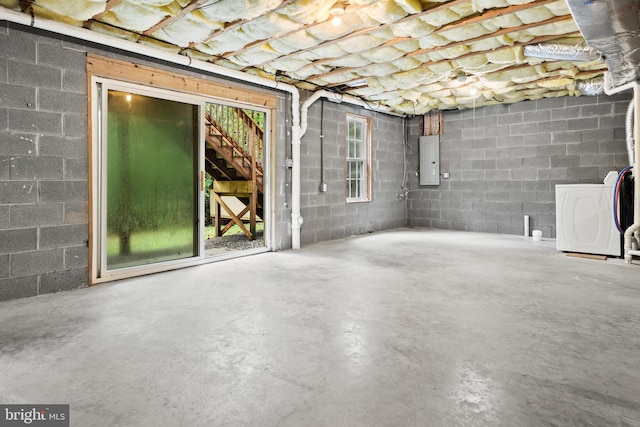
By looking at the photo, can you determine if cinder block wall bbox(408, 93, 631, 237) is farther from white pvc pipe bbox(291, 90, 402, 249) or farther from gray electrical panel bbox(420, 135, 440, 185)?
white pvc pipe bbox(291, 90, 402, 249)

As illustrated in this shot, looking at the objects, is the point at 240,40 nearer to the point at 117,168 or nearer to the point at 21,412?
the point at 117,168

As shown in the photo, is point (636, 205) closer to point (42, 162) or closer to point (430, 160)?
point (430, 160)

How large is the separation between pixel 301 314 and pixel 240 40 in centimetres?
277

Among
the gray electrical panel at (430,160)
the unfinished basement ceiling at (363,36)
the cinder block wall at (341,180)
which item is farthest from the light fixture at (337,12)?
the gray electrical panel at (430,160)

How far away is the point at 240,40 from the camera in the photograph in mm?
3834

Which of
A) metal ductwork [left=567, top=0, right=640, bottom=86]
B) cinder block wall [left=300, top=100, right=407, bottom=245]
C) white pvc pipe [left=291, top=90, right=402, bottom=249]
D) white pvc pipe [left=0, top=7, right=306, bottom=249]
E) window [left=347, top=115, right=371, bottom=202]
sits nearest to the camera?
metal ductwork [left=567, top=0, right=640, bottom=86]

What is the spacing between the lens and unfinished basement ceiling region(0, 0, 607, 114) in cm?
317

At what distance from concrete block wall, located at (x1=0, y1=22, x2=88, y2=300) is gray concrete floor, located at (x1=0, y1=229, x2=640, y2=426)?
0.87 ft

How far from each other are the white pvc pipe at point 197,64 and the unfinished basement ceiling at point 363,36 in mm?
71

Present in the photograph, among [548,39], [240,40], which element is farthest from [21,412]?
[548,39]

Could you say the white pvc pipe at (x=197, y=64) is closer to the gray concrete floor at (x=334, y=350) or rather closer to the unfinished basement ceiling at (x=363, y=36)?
the unfinished basement ceiling at (x=363, y=36)

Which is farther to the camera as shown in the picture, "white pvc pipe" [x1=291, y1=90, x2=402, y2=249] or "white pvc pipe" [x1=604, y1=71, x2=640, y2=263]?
"white pvc pipe" [x1=291, y1=90, x2=402, y2=249]

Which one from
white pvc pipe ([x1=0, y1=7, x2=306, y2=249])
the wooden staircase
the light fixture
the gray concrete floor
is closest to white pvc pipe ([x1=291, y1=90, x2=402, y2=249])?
white pvc pipe ([x1=0, y1=7, x2=306, y2=249])

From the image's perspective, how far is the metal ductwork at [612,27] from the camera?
2.51 metres
